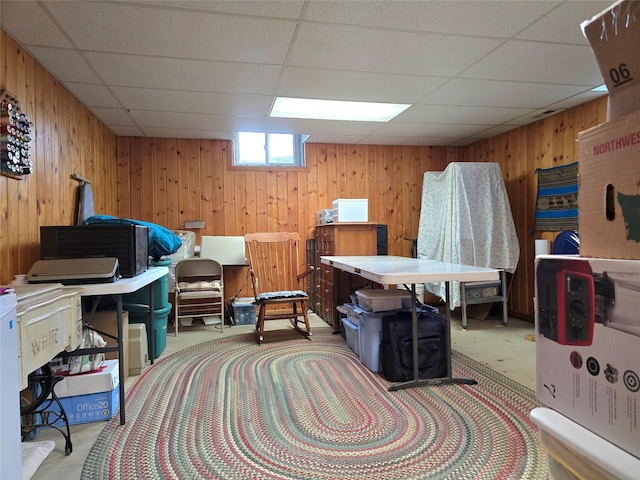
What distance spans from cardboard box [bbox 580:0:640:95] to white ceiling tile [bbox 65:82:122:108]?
3.14 metres

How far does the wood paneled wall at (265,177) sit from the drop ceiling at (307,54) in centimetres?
28

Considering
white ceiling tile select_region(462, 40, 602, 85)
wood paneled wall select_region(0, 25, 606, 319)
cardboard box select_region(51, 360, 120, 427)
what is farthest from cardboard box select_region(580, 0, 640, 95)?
wood paneled wall select_region(0, 25, 606, 319)

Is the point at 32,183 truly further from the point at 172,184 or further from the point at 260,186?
the point at 260,186

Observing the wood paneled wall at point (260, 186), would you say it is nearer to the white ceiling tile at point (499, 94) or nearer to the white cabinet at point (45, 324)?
the white ceiling tile at point (499, 94)

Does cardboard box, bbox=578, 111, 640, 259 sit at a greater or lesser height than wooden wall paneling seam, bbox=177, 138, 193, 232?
lesser

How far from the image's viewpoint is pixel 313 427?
1992mm

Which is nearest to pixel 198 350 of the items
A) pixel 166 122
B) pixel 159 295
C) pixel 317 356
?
pixel 159 295

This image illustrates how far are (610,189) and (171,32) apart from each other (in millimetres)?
2226

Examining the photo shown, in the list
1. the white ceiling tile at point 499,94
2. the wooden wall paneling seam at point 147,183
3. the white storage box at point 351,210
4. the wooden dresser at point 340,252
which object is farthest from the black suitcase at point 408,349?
the wooden wall paneling seam at point 147,183

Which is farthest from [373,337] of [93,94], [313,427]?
[93,94]

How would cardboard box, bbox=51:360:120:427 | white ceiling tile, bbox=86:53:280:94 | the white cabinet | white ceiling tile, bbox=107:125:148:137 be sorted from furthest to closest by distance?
white ceiling tile, bbox=107:125:148:137 < white ceiling tile, bbox=86:53:280:94 < cardboard box, bbox=51:360:120:427 < the white cabinet

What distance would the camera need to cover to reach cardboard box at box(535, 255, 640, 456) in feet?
2.26

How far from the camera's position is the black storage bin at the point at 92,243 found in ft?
7.21

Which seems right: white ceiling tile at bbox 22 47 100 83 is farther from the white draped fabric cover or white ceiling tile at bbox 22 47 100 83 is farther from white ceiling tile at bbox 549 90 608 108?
white ceiling tile at bbox 549 90 608 108
